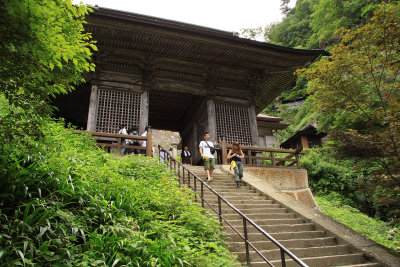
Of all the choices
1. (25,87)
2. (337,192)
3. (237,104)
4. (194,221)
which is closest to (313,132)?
(337,192)

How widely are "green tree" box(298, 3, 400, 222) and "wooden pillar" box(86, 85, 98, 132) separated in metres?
7.82

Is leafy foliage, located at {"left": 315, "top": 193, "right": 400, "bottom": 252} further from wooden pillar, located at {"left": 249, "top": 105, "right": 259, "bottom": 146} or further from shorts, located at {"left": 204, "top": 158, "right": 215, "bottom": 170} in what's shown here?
shorts, located at {"left": 204, "top": 158, "right": 215, "bottom": 170}

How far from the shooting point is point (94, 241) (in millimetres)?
2980

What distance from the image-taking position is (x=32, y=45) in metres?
2.63

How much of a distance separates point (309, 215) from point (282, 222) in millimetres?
733

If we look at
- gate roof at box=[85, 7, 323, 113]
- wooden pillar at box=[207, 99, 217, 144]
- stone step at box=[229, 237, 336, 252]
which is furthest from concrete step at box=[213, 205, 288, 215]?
gate roof at box=[85, 7, 323, 113]

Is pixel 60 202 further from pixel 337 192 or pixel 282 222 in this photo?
pixel 337 192

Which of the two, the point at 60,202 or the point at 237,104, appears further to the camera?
the point at 237,104

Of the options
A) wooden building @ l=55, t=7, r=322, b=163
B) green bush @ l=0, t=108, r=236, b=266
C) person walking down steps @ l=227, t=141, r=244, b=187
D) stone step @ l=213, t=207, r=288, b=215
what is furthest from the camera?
wooden building @ l=55, t=7, r=322, b=163

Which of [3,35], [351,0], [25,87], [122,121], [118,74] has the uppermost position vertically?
[351,0]

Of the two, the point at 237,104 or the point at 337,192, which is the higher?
the point at 237,104

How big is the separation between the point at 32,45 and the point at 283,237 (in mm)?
4993

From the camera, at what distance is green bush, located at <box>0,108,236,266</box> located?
8.87ft

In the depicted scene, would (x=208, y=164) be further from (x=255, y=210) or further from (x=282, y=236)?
(x=282, y=236)
